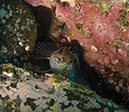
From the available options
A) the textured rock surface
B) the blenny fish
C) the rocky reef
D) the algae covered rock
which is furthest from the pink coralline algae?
the textured rock surface

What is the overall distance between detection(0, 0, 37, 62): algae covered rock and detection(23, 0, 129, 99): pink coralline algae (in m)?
0.76

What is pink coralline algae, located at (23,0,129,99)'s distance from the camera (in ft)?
7.48

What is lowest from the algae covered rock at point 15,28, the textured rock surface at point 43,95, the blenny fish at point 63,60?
the textured rock surface at point 43,95

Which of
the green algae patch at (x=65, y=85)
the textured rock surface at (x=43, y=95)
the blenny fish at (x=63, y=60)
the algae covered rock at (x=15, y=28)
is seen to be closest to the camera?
the textured rock surface at (x=43, y=95)

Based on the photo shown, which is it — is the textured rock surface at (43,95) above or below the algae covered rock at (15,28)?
below

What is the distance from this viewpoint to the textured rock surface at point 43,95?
1897 millimetres

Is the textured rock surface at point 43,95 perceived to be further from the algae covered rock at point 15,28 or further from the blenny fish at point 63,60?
the blenny fish at point 63,60

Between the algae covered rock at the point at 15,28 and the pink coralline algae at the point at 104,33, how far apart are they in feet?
2.50

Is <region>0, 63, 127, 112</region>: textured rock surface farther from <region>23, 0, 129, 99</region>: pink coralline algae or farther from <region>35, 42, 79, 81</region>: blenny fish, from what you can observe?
<region>23, 0, 129, 99</region>: pink coralline algae

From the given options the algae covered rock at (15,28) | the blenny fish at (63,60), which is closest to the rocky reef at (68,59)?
the algae covered rock at (15,28)

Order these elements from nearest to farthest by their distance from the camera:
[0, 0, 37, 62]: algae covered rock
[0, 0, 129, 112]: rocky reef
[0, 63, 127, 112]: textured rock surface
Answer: [0, 63, 127, 112]: textured rock surface → [0, 0, 129, 112]: rocky reef → [0, 0, 37, 62]: algae covered rock

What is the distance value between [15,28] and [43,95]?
203 centimetres

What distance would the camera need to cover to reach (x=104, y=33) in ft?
8.70

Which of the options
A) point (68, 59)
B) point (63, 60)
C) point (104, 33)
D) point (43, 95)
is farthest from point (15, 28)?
point (104, 33)
